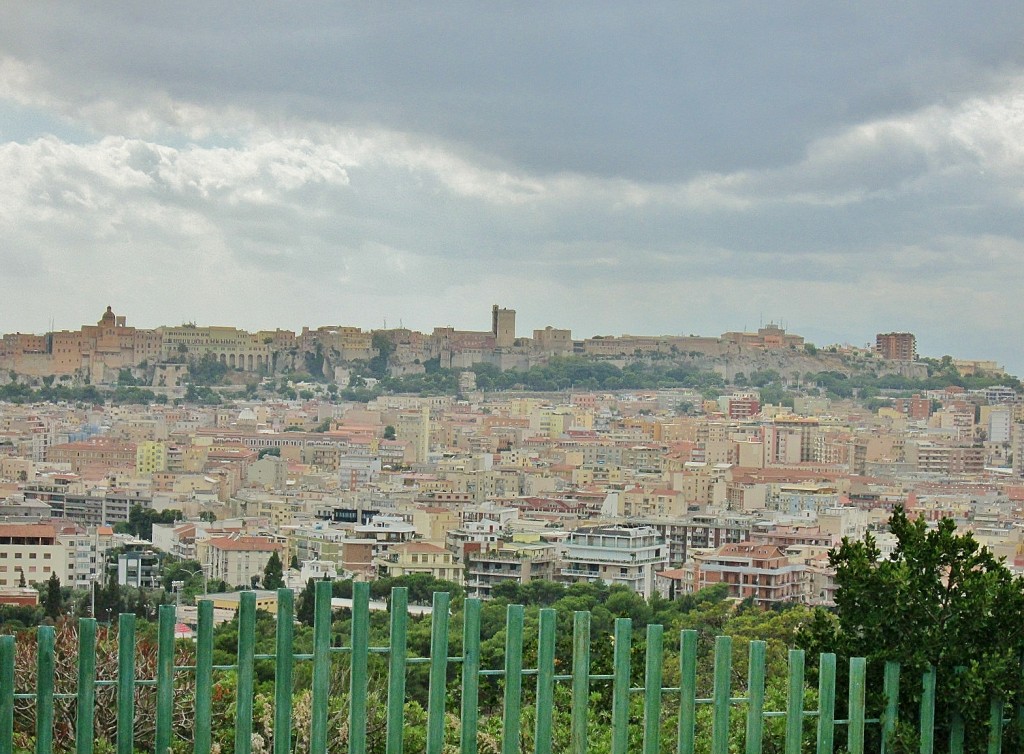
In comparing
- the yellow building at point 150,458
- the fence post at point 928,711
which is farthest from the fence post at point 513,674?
the yellow building at point 150,458

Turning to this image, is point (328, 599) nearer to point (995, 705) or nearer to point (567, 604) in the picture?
point (995, 705)

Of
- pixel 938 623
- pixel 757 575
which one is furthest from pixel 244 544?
pixel 938 623

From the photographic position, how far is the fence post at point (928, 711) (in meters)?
4.75

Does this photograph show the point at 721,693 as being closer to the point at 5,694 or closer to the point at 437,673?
the point at 437,673

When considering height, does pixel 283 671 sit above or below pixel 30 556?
above

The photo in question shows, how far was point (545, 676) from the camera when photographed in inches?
175

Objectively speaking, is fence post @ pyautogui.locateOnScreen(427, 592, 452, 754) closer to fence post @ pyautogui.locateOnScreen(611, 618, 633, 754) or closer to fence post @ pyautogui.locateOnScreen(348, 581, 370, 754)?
fence post @ pyautogui.locateOnScreen(348, 581, 370, 754)

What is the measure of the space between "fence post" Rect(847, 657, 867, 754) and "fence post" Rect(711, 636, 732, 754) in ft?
1.05

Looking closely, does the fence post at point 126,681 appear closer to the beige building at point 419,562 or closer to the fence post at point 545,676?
the fence post at point 545,676

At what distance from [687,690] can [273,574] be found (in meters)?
19.6

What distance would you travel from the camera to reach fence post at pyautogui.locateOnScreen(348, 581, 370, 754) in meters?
4.34

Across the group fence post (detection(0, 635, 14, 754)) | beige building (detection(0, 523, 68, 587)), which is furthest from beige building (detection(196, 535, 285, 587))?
fence post (detection(0, 635, 14, 754))

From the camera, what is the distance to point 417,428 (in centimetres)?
5369

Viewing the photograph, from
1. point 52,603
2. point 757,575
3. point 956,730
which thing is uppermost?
point 956,730
